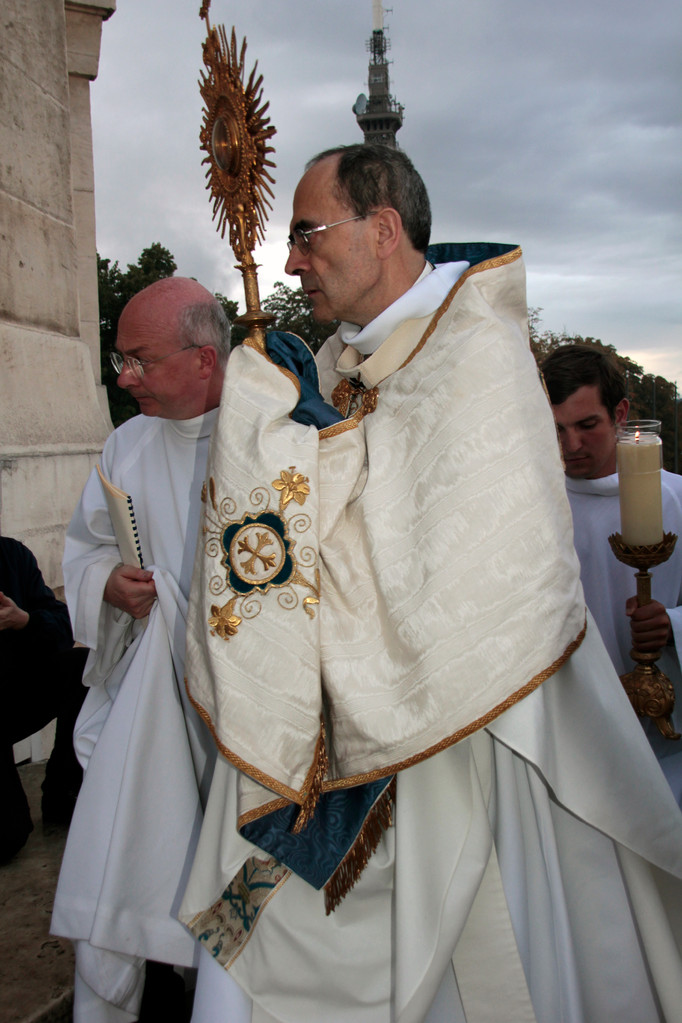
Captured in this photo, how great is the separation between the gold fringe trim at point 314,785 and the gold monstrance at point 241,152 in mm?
991

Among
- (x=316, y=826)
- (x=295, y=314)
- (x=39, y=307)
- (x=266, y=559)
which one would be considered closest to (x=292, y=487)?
(x=266, y=559)

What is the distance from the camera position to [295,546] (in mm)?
1952

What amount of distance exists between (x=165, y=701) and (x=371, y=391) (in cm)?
116

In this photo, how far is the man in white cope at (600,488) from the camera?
294 cm

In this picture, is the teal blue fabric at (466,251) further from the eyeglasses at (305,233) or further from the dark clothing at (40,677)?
the dark clothing at (40,677)

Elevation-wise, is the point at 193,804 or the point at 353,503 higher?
the point at 353,503

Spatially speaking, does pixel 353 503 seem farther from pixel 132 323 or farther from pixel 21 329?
pixel 21 329

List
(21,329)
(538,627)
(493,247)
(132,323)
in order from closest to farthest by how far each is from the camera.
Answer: (538,627) → (493,247) → (132,323) → (21,329)

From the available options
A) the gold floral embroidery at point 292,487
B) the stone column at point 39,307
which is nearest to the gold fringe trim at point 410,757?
the gold floral embroidery at point 292,487

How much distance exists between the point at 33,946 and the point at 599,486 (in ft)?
8.48

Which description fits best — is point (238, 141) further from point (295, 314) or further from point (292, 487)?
point (295, 314)

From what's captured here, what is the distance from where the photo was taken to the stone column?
15.0 feet

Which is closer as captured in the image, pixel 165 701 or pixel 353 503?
pixel 353 503

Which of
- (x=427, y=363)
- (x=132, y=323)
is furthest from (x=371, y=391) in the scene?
(x=132, y=323)
